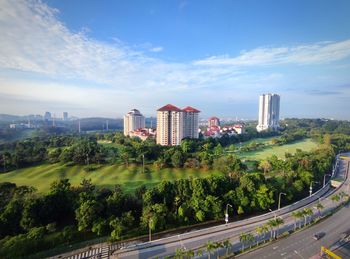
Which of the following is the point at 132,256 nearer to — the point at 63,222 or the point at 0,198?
the point at 63,222

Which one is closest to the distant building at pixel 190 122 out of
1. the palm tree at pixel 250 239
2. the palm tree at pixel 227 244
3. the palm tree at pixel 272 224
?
the palm tree at pixel 272 224

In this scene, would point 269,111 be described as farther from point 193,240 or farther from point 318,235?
point 193,240

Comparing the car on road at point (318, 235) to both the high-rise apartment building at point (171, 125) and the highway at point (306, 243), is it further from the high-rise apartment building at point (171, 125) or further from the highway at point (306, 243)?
the high-rise apartment building at point (171, 125)

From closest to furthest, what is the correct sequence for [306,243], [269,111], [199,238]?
[306,243] < [199,238] < [269,111]

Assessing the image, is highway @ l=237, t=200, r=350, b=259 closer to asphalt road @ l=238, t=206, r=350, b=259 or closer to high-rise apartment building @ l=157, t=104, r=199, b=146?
asphalt road @ l=238, t=206, r=350, b=259

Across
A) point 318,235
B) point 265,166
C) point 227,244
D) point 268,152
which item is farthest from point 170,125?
point 227,244
